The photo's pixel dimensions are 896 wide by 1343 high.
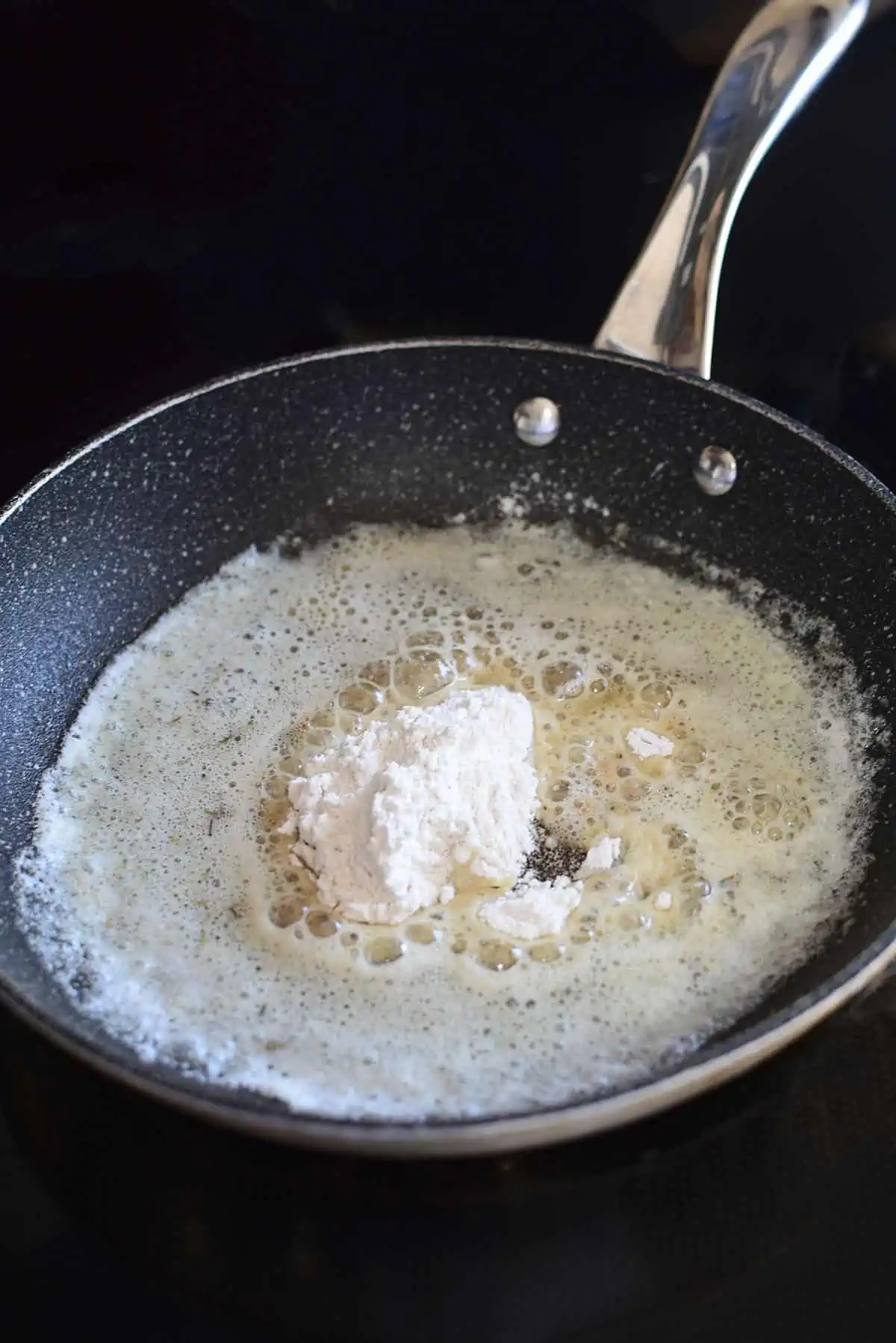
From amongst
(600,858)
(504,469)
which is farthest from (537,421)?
(600,858)

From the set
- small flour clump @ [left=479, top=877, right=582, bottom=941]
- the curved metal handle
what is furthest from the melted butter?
the curved metal handle

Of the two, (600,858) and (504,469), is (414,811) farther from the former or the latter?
(504,469)

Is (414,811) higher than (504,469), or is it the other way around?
(504,469)

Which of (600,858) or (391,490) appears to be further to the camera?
(391,490)

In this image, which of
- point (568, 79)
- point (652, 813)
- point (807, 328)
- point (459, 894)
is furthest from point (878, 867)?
point (568, 79)

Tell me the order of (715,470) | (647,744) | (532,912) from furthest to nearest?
1. (715,470)
2. (647,744)
3. (532,912)

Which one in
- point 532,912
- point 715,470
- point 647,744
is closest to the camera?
point 532,912

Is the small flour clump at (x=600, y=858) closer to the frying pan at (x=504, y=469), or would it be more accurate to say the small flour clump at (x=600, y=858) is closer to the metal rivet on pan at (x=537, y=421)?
the frying pan at (x=504, y=469)

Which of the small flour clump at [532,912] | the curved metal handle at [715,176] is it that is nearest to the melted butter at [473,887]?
the small flour clump at [532,912]
